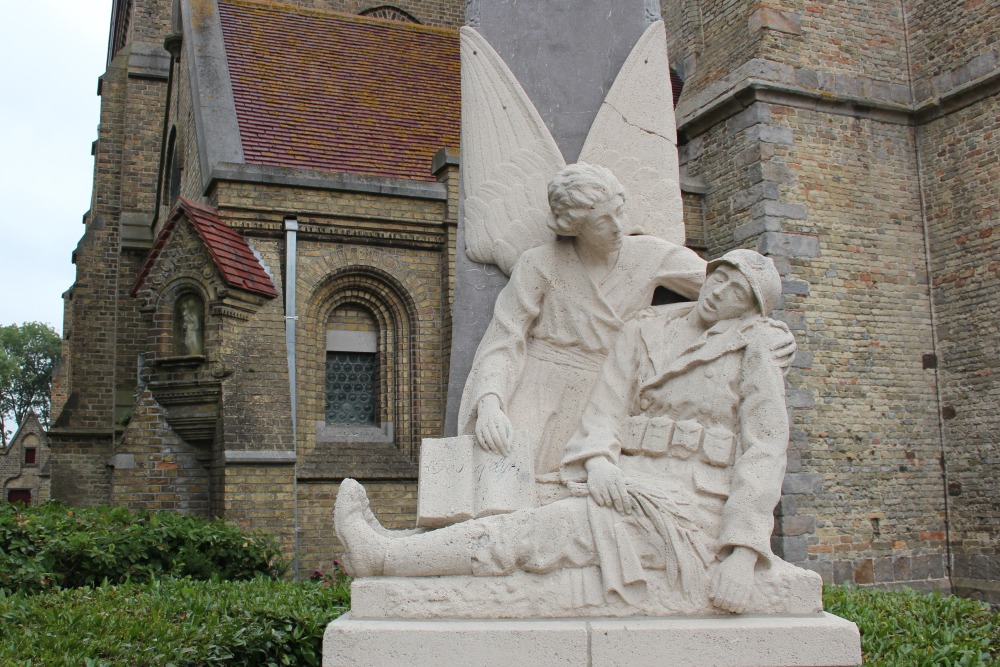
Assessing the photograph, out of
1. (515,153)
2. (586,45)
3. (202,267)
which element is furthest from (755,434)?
(202,267)

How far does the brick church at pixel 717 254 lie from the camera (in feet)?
42.0

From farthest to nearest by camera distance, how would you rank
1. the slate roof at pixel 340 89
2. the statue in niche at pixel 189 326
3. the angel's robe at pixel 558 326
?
1. the slate roof at pixel 340 89
2. the statue in niche at pixel 189 326
3. the angel's robe at pixel 558 326

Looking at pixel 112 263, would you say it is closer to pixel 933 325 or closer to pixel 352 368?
pixel 352 368

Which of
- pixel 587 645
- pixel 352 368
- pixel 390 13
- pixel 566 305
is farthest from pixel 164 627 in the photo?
pixel 390 13

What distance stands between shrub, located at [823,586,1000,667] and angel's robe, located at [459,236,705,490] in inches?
85.2

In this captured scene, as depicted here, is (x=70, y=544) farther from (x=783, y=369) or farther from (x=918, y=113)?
(x=918, y=113)

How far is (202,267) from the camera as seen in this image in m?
12.8

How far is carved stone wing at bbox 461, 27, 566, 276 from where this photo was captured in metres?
4.34

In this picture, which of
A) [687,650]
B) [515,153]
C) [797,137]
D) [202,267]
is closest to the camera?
[687,650]

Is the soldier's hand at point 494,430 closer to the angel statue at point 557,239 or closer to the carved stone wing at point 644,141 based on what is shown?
the angel statue at point 557,239

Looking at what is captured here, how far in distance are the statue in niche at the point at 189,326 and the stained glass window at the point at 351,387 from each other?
7.57 ft

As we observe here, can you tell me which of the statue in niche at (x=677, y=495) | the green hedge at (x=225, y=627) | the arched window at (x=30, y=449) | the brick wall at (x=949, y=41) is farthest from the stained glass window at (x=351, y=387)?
the arched window at (x=30, y=449)

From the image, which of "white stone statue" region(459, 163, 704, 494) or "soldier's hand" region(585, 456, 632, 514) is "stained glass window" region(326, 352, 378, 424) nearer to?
"white stone statue" region(459, 163, 704, 494)

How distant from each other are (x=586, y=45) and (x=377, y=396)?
34.4ft
